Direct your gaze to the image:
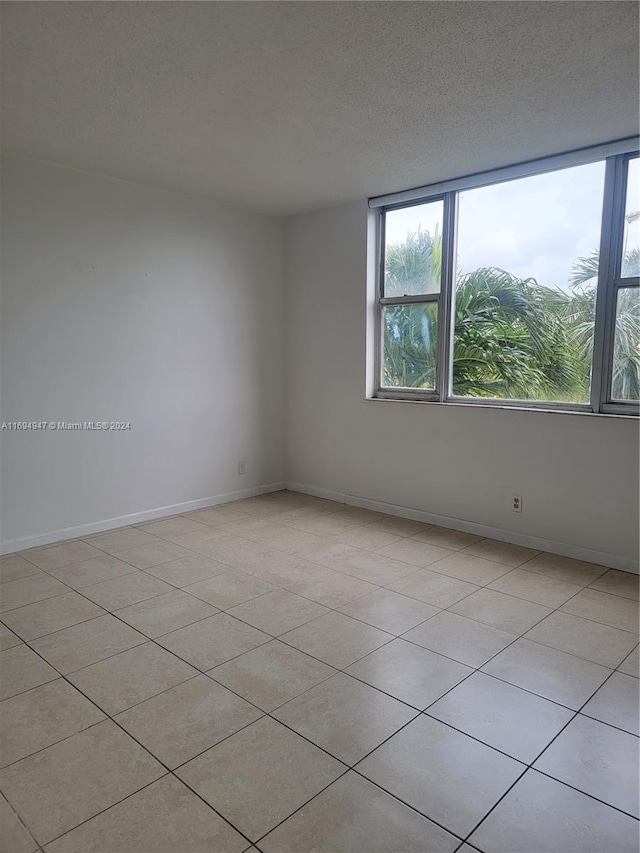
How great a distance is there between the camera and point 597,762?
5.82ft

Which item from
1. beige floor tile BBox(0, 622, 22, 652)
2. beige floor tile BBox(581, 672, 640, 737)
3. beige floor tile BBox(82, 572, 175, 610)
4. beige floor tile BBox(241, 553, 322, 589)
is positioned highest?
beige floor tile BBox(241, 553, 322, 589)

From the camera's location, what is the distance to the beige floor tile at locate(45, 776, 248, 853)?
147cm

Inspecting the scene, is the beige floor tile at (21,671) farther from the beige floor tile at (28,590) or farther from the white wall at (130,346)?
the white wall at (130,346)

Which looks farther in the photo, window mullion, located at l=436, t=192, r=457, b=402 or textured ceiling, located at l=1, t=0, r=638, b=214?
window mullion, located at l=436, t=192, r=457, b=402

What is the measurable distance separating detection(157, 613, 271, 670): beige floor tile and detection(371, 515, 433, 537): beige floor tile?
66.1 inches

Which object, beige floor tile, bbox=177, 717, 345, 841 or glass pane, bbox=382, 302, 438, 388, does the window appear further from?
beige floor tile, bbox=177, 717, 345, 841

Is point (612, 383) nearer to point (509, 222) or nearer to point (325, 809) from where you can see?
point (509, 222)

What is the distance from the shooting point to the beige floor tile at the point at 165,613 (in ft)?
8.70

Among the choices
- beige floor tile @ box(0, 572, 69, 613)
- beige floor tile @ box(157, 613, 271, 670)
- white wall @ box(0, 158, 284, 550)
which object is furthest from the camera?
white wall @ box(0, 158, 284, 550)

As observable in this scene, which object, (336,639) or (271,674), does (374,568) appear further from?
(271,674)

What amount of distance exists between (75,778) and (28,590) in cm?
159

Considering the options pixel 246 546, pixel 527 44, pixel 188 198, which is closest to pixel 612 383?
pixel 527 44

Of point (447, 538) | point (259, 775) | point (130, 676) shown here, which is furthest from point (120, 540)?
point (259, 775)

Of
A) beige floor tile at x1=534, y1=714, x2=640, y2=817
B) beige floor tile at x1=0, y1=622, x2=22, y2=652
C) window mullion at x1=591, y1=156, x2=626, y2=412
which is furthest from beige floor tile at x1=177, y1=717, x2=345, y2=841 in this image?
window mullion at x1=591, y1=156, x2=626, y2=412
